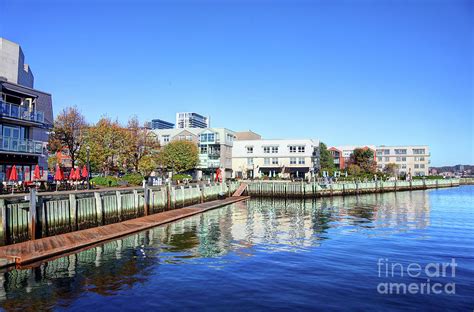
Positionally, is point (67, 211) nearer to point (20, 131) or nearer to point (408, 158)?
point (20, 131)

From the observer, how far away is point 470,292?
44.2ft

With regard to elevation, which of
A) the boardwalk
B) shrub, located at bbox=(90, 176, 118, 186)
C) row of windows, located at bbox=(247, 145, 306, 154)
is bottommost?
the boardwalk

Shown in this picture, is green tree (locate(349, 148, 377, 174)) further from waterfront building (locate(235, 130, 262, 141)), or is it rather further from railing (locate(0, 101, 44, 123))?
railing (locate(0, 101, 44, 123))

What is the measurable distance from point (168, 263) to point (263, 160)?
80585 millimetres

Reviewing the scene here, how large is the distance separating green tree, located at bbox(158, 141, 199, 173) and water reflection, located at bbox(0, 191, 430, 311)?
4640cm

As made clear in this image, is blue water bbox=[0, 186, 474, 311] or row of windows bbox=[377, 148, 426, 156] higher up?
row of windows bbox=[377, 148, 426, 156]

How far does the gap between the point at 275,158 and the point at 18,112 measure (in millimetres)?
65168

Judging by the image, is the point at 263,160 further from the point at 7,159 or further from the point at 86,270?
the point at 86,270

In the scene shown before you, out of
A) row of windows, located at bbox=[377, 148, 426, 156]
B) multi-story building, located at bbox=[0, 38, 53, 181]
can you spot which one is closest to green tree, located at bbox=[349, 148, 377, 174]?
row of windows, located at bbox=[377, 148, 426, 156]

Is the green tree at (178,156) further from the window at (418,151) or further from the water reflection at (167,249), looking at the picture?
the window at (418,151)

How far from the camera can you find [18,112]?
39.0m

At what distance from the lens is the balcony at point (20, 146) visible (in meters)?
36.8

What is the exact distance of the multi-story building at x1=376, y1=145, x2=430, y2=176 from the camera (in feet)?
520

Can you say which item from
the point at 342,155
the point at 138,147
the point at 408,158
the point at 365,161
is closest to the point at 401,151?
the point at 408,158
